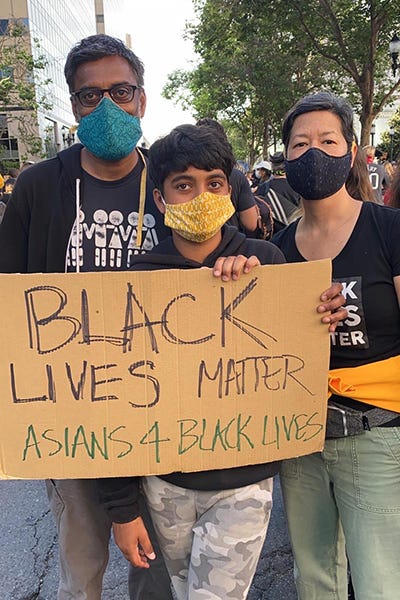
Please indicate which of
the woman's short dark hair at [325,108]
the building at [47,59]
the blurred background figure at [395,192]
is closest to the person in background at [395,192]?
the blurred background figure at [395,192]

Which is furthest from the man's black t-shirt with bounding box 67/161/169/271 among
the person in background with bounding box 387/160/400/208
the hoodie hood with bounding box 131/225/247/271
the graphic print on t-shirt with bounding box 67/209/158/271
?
the person in background with bounding box 387/160/400/208

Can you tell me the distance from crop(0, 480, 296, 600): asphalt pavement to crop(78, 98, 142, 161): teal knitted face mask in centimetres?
195

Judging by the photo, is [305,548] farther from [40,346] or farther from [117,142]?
[117,142]

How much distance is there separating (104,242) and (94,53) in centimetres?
61

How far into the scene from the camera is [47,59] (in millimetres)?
41156

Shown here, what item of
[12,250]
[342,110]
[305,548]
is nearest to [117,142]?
[12,250]

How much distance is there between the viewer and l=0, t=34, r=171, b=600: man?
1812 mm

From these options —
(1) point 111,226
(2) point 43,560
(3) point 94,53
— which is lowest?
(2) point 43,560

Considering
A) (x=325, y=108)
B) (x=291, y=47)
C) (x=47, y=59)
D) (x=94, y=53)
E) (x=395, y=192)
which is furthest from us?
(x=47, y=59)

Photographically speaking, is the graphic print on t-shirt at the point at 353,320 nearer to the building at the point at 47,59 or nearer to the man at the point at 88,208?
the man at the point at 88,208

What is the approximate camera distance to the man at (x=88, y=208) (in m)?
1.81

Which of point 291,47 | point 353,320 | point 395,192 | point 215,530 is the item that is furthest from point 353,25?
point 215,530

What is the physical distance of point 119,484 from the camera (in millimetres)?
1582

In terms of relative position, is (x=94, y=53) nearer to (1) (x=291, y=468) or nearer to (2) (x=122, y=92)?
(2) (x=122, y=92)
